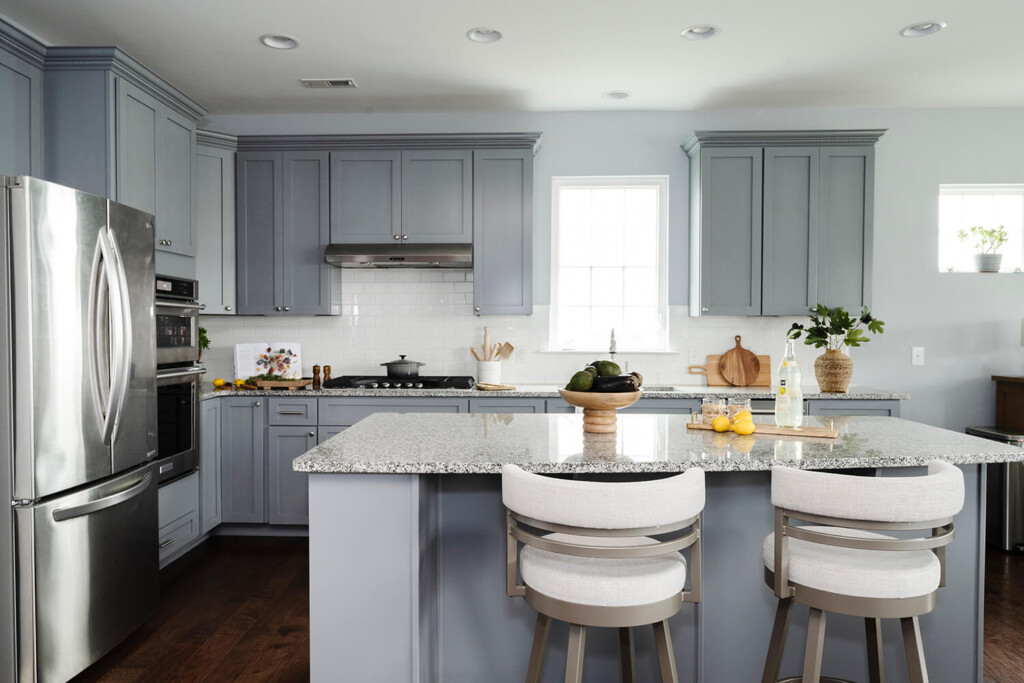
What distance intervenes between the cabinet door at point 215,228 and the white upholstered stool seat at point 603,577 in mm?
3337

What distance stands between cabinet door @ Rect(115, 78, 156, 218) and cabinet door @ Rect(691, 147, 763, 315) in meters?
3.26

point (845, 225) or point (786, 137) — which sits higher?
point (786, 137)

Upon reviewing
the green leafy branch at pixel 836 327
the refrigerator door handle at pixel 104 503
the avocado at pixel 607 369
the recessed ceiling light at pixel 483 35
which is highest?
the recessed ceiling light at pixel 483 35

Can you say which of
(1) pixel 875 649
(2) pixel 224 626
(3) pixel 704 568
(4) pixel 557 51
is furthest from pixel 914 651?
(4) pixel 557 51

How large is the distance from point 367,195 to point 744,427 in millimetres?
2979

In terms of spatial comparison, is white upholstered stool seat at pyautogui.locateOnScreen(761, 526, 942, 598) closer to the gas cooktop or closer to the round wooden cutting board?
the gas cooktop

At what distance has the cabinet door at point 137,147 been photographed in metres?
3.17

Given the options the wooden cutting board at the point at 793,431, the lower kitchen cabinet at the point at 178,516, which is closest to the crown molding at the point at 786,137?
the wooden cutting board at the point at 793,431

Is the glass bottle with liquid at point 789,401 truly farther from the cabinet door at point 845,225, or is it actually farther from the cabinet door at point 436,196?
the cabinet door at point 436,196

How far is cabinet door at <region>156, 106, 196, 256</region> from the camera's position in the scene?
3.49 m

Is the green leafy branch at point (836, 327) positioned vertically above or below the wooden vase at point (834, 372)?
above

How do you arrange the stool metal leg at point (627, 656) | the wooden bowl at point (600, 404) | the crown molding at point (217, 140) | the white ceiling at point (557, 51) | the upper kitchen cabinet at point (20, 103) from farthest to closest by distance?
the crown molding at point (217, 140) < the white ceiling at point (557, 51) < the upper kitchen cabinet at point (20, 103) < the wooden bowl at point (600, 404) < the stool metal leg at point (627, 656)

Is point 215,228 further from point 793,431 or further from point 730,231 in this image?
point 793,431

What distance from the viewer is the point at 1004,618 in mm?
2938
